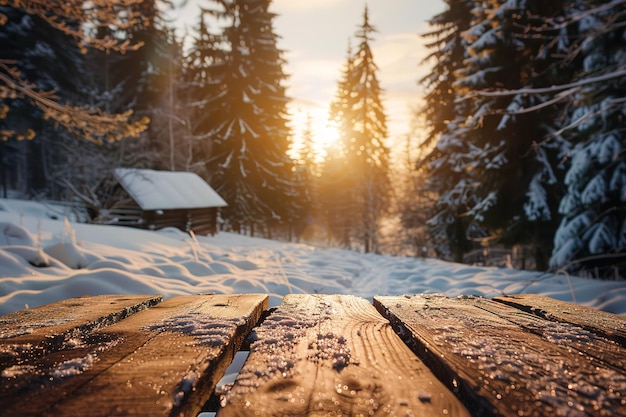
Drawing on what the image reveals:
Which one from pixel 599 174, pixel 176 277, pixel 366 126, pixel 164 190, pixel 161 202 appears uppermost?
pixel 366 126

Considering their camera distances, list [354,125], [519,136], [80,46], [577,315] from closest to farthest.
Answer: [577,315]
[80,46]
[519,136]
[354,125]

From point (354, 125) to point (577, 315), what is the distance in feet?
76.7

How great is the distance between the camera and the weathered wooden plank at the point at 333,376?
828 millimetres

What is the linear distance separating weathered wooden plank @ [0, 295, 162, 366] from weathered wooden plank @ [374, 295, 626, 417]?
1.40 m

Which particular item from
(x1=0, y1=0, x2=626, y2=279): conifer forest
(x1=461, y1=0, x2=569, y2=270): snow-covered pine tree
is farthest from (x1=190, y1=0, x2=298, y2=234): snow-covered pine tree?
(x1=461, y1=0, x2=569, y2=270): snow-covered pine tree

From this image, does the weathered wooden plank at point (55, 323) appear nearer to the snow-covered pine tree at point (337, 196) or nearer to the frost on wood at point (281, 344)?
the frost on wood at point (281, 344)

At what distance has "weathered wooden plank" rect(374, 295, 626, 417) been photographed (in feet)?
2.71

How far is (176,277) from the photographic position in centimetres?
532

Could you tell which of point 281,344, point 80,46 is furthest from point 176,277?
point 281,344

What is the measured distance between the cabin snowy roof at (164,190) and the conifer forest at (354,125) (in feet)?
4.28

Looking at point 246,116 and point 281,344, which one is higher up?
point 246,116

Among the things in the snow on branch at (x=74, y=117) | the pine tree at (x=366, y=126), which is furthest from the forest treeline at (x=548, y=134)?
the pine tree at (x=366, y=126)

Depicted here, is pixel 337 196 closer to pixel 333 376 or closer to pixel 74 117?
pixel 74 117

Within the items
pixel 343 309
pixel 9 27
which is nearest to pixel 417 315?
pixel 343 309
